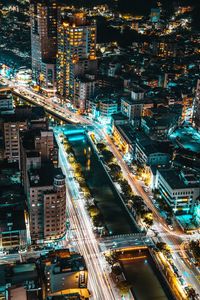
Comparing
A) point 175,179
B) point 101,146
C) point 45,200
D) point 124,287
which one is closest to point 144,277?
point 124,287

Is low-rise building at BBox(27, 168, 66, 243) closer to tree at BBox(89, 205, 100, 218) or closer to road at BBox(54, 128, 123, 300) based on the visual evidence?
road at BBox(54, 128, 123, 300)

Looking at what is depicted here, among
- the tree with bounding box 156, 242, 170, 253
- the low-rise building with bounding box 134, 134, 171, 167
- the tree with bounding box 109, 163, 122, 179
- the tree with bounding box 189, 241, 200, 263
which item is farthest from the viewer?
the low-rise building with bounding box 134, 134, 171, 167

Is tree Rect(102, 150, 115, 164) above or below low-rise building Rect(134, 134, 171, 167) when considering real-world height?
below

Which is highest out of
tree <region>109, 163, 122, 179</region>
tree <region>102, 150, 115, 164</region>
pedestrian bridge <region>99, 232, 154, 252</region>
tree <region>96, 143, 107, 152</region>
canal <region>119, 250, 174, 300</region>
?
tree <region>96, 143, 107, 152</region>

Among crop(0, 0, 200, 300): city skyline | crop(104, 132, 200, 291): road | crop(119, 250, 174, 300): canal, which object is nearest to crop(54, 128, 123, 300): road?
crop(0, 0, 200, 300): city skyline

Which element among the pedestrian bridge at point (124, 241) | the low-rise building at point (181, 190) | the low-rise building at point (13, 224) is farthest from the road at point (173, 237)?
the low-rise building at point (13, 224)

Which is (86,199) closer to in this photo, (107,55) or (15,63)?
(15,63)
